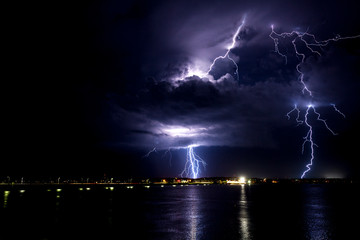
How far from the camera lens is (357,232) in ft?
67.8

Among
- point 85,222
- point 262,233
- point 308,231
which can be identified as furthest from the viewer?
point 85,222

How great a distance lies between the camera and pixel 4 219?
24.6 metres

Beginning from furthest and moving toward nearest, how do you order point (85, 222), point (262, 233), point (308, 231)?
point (85, 222)
point (308, 231)
point (262, 233)

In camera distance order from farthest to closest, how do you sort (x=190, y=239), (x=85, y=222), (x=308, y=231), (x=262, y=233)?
(x=85, y=222), (x=308, y=231), (x=262, y=233), (x=190, y=239)

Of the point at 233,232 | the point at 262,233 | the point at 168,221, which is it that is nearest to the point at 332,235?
→ the point at 262,233

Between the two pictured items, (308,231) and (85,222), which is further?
(85,222)

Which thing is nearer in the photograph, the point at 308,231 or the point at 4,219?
the point at 308,231

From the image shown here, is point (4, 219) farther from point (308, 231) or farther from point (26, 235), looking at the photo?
point (308, 231)

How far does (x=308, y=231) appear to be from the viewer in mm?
20891

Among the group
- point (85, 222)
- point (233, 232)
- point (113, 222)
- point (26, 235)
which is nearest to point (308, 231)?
point (233, 232)

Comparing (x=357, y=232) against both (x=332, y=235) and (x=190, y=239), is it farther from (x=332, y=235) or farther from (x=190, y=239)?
(x=190, y=239)

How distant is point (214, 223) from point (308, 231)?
6.95 metres

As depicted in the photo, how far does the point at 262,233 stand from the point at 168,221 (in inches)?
335

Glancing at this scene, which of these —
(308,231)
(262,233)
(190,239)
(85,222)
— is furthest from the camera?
(85,222)
